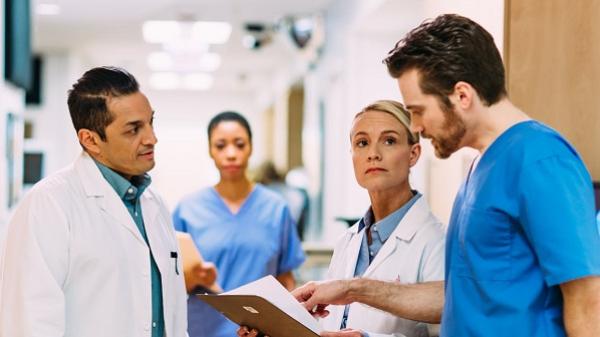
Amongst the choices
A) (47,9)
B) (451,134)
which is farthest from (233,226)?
(47,9)

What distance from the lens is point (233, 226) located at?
10.4 feet

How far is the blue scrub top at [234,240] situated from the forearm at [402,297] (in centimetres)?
132

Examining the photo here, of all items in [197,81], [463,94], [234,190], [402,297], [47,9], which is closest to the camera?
[463,94]

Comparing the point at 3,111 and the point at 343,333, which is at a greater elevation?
the point at 3,111

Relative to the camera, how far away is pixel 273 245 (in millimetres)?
3199

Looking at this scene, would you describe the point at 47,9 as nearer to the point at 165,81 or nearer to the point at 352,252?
the point at 352,252

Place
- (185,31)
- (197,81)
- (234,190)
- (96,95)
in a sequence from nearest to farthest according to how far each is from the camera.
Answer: (96,95) < (234,190) < (185,31) < (197,81)

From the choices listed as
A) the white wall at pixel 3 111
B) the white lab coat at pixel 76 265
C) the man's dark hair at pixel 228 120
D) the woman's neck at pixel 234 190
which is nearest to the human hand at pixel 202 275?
the woman's neck at pixel 234 190

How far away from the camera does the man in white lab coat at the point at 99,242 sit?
1.84 meters

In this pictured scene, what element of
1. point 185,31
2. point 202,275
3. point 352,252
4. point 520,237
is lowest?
point 202,275

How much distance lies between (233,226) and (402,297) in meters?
1.45

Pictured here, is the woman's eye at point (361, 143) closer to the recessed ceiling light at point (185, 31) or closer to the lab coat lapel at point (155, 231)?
the lab coat lapel at point (155, 231)

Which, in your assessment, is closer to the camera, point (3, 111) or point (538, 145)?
point (538, 145)

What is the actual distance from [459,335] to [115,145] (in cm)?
92
